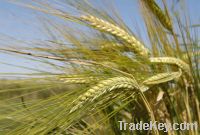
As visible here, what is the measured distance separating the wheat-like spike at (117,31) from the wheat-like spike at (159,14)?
0.47ft

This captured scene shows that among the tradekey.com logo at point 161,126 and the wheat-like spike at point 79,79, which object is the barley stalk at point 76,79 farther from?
the tradekey.com logo at point 161,126

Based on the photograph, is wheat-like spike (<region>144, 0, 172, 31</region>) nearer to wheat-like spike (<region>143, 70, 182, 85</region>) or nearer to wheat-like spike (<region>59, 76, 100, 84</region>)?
wheat-like spike (<region>143, 70, 182, 85</region>)

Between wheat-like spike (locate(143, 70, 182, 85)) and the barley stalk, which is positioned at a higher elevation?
the barley stalk

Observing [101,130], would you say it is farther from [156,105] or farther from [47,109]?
[47,109]

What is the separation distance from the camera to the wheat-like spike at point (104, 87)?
584mm

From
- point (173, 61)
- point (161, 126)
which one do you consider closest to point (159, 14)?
point (173, 61)

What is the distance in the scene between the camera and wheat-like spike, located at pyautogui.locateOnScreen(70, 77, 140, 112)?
0.58m

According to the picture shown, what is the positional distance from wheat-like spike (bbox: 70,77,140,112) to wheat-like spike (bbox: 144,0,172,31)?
290 mm

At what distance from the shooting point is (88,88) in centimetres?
62

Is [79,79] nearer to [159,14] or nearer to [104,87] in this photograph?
[104,87]

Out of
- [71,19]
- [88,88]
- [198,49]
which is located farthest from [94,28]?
[198,49]

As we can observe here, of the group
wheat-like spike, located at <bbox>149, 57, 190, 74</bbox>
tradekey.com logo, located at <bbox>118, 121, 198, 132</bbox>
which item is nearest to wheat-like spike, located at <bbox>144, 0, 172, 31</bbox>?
wheat-like spike, located at <bbox>149, 57, 190, 74</bbox>

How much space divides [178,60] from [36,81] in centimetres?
39

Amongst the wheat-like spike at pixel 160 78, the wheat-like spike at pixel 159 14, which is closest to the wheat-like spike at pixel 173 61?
the wheat-like spike at pixel 160 78
